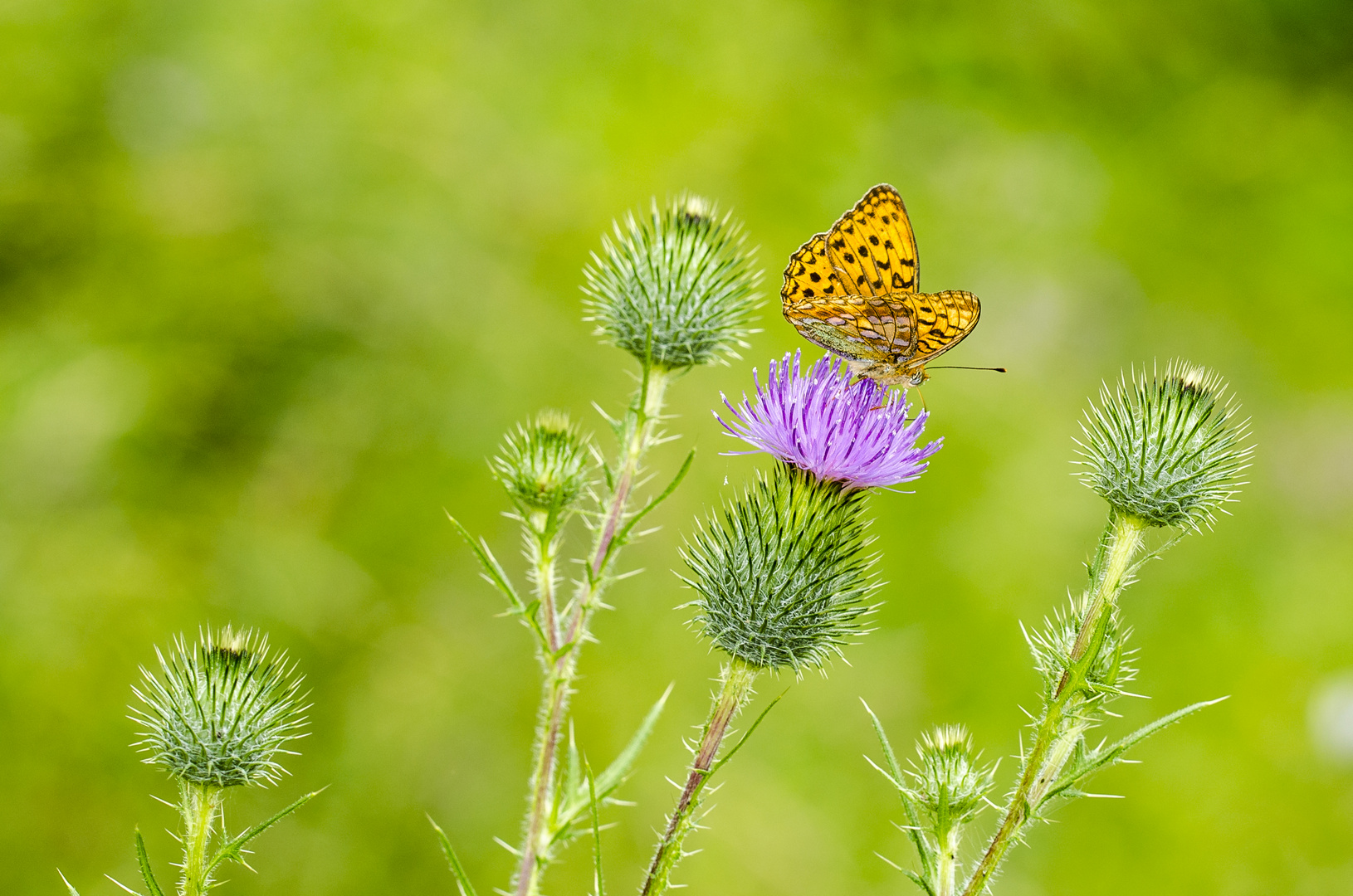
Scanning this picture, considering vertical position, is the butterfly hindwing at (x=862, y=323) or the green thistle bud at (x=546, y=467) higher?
the butterfly hindwing at (x=862, y=323)

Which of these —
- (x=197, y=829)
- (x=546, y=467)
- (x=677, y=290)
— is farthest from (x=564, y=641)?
(x=677, y=290)

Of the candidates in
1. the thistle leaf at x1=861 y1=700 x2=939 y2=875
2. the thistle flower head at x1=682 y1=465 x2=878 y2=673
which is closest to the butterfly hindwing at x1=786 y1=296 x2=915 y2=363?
the thistle flower head at x1=682 y1=465 x2=878 y2=673

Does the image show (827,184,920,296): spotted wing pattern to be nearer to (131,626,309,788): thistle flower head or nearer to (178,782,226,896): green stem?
(131,626,309,788): thistle flower head

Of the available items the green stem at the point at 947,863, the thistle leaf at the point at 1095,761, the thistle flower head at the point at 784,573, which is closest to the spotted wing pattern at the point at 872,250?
the thistle flower head at the point at 784,573

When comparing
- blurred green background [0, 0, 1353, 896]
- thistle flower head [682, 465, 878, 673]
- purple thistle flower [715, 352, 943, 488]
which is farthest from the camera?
blurred green background [0, 0, 1353, 896]

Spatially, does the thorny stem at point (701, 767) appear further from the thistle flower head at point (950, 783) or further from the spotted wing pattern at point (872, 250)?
the spotted wing pattern at point (872, 250)
